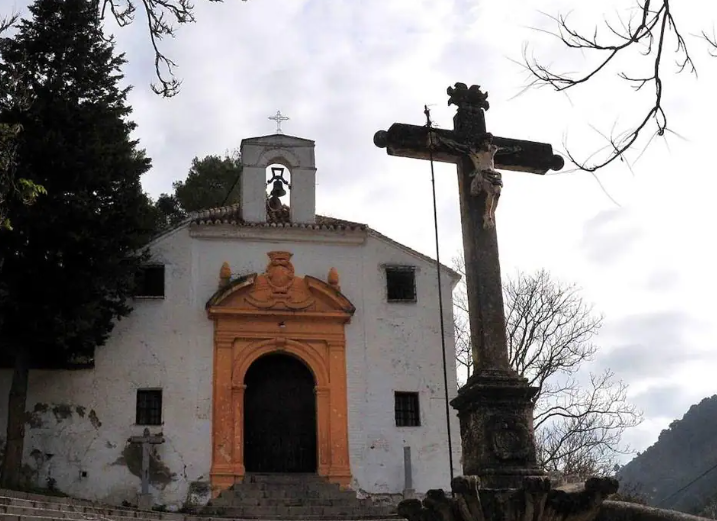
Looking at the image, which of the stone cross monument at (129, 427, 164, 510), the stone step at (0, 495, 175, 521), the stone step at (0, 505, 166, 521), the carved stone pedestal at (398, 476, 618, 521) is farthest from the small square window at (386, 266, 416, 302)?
the carved stone pedestal at (398, 476, 618, 521)

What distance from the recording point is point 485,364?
7.16 meters

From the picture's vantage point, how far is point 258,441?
17141mm

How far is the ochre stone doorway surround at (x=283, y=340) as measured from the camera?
1689cm

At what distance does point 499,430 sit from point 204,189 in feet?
74.6

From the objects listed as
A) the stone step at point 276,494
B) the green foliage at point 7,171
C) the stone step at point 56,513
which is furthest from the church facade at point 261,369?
the green foliage at point 7,171

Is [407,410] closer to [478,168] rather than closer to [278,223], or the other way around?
[278,223]

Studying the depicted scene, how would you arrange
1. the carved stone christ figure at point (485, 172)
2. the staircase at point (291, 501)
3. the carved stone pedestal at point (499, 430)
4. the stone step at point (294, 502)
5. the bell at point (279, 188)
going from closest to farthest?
the carved stone pedestal at point (499, 430) < the carved stone christ figure at point (485, 172) < the staircase at point (291, 501) < the stone step at point (294, 502) < the bell at point (279, 188)

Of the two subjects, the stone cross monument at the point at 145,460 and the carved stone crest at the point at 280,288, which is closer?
the stone cross monument at the point at 145,460

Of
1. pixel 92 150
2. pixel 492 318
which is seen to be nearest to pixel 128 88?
pixel 92 150

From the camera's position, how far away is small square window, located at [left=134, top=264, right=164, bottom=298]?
17438 mm

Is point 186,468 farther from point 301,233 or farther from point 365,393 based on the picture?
point 301,233

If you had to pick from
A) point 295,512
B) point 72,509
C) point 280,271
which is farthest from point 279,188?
point 72,509

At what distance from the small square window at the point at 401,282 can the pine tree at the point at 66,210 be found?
5.41 m

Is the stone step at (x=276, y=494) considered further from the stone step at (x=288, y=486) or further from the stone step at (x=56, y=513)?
the stone step at (x=56, y=513)
